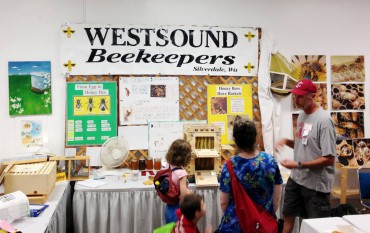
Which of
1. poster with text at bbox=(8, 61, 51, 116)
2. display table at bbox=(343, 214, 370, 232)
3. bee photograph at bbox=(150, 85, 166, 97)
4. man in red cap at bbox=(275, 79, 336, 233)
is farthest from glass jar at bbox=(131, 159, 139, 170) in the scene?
display table at bbox=(343, 214, 370, 232)

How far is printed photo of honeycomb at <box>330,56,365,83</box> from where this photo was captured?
11.8ft

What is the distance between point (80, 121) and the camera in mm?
3250

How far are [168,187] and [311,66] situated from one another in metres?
2.33

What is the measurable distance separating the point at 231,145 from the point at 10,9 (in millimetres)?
2654

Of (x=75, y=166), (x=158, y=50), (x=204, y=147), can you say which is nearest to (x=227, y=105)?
(x=204, y=147)

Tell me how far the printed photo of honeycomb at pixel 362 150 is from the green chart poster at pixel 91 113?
2654mm

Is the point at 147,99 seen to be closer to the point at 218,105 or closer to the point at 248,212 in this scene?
the point at 218,105

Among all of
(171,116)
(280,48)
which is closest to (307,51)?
(280,48)

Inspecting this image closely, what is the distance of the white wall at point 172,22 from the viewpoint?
3.19 m

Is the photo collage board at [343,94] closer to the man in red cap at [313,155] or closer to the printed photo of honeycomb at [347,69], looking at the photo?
the printed photo of honeycomb at [347,69]

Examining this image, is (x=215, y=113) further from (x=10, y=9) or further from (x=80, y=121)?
(x=10, y=9)

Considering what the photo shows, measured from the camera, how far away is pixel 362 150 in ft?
11.7

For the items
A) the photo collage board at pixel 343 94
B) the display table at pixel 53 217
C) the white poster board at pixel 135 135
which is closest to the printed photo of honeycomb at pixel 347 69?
the photo collage board at pixel 343 94

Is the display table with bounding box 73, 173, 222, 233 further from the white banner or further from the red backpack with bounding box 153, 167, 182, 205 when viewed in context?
the white banner
